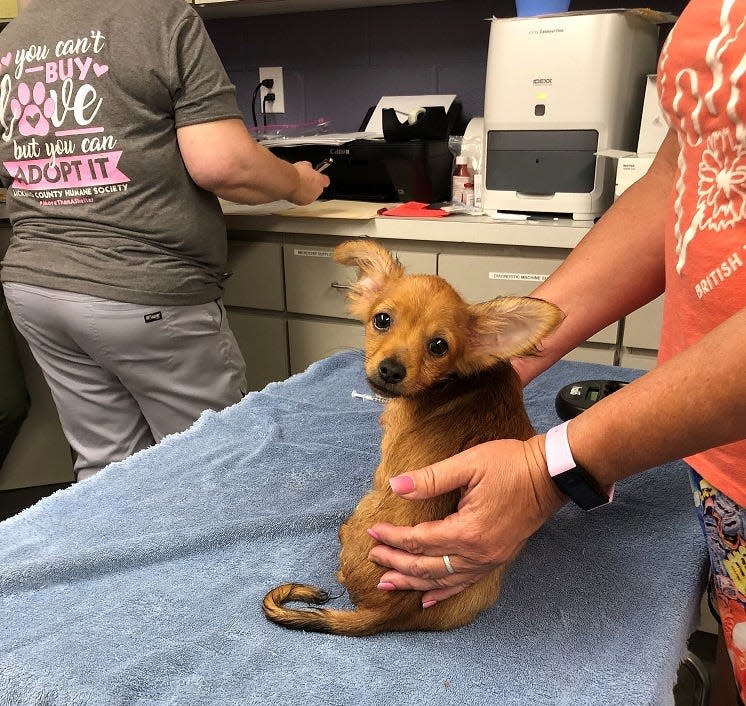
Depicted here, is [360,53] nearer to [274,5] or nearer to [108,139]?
[274,5]

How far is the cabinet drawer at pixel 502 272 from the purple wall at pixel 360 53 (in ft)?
2.88

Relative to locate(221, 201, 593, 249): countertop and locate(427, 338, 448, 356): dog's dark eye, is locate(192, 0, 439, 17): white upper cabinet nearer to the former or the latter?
locate(221, 201, 593, 249): countertop

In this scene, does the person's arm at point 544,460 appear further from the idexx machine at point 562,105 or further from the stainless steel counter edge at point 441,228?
the idexx machine at point 562,105

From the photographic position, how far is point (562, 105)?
1.91 m

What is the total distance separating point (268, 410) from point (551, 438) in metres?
0.65

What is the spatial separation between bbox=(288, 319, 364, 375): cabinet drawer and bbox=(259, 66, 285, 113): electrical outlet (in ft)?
3.77

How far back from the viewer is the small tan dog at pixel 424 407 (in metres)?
0.71

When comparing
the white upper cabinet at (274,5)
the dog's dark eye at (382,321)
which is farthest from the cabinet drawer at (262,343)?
the dog's dark eye at (382,321)

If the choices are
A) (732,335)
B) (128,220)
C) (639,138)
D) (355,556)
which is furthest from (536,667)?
(639,138)

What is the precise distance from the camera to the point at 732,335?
55 cm

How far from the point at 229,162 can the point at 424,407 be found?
934 mm

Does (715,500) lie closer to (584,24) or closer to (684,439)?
(684,439)

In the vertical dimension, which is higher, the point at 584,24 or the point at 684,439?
the point at 584,24

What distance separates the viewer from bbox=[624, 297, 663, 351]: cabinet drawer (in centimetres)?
185
